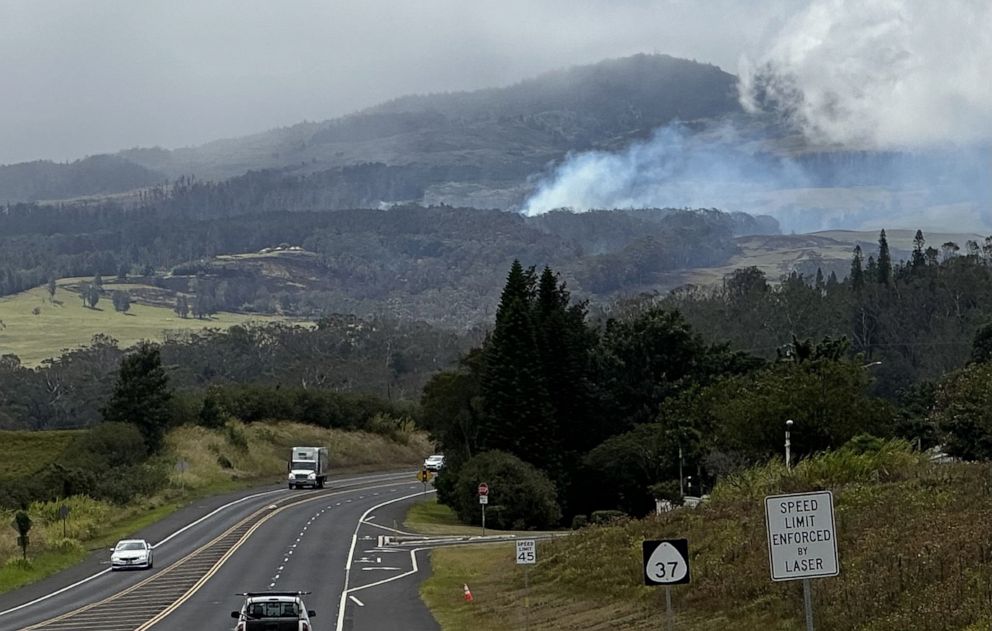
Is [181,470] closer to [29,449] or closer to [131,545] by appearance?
[29,449]

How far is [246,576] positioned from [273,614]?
76.7 feet

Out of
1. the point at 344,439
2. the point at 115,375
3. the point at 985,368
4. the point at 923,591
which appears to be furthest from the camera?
the point at 115,375

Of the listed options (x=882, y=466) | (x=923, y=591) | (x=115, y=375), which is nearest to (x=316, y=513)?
(x=882, y=466)

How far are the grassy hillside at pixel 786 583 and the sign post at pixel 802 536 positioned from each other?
683cm

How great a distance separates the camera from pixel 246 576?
56.2 meters

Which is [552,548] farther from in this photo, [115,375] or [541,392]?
[115,375]

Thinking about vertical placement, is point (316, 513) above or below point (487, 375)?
below

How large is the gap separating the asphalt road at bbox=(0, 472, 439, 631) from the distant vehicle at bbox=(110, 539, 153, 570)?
0.62 metres

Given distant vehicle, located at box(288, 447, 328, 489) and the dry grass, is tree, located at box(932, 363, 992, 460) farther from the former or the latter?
the dry grass

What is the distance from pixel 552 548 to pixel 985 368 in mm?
33371

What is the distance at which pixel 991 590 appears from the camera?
75.3 feet

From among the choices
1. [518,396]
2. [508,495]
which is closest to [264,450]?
[518,396]

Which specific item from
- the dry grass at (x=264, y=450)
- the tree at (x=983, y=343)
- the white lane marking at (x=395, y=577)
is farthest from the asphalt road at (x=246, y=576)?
the tree at (x=983, y=343)

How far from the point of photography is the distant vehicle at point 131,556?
61.1 m
